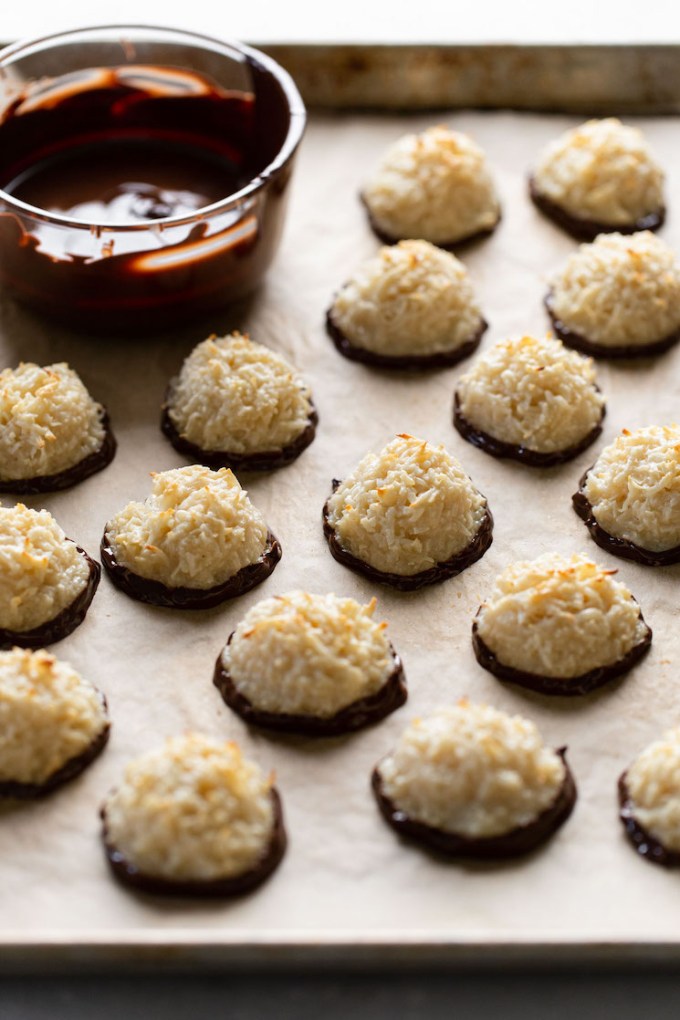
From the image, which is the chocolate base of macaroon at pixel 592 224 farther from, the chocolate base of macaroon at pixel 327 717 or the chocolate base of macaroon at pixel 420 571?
the chocolate base of macaroon at pixel 327 717

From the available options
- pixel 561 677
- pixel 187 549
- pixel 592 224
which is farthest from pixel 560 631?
pixel 592 224

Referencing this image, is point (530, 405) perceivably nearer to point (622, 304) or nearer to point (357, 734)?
point (622, 304)

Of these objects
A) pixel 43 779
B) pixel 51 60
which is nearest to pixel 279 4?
pixel 51 60

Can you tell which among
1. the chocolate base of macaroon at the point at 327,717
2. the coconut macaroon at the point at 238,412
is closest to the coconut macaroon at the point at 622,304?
the coconut macaroon at the point at 238,412

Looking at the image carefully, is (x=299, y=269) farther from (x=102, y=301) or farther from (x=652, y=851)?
(x=652, y=851)

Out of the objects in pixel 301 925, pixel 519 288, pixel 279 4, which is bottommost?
pixel 301 925

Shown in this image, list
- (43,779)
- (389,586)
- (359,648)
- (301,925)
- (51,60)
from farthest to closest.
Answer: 1. (51,60)
2. (389,586)
3. (359,648)
4. (43,779)
5. (301,925)

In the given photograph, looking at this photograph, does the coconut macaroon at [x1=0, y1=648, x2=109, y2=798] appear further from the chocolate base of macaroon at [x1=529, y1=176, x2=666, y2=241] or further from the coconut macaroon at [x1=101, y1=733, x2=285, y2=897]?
the chocolate base of macaroon at [x1=529, y1=176, x2=666, y2=241]
